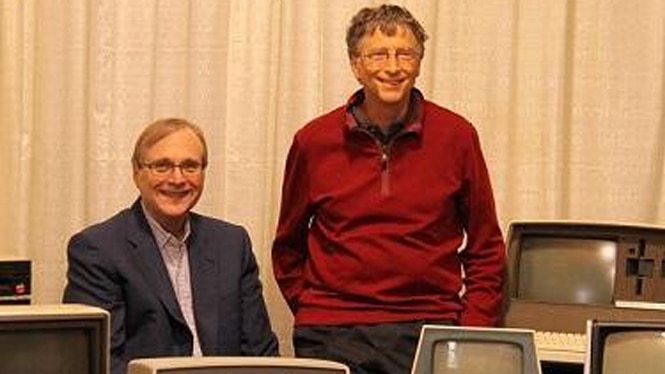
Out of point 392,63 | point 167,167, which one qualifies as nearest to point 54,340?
point 167,167

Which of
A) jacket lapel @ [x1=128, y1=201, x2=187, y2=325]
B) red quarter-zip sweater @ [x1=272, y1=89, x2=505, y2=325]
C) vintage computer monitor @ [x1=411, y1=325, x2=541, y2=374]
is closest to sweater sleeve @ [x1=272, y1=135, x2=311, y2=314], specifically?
red quarter-zip sweater @ [x1=272, y1=89, x2=505, y2=325]

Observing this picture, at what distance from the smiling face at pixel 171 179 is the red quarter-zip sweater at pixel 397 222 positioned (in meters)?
0.26

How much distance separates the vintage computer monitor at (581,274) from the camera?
8.29 ft

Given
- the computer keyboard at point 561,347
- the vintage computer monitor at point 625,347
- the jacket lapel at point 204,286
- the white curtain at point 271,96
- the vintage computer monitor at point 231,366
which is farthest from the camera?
→ the white curtain at point 271,96

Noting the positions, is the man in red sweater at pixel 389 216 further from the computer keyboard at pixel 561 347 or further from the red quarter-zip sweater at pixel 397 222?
the computer keyboard at pixel 561 347

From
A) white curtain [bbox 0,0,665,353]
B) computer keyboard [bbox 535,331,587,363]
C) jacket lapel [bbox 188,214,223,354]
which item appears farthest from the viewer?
white curtain [bbox 0,0,665,353]

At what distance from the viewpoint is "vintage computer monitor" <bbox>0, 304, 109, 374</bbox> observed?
1.62 m

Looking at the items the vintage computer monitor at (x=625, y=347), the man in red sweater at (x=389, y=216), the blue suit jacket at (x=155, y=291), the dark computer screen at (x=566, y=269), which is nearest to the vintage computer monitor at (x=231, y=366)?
the vintage computer monitor at (x=625, y=347)

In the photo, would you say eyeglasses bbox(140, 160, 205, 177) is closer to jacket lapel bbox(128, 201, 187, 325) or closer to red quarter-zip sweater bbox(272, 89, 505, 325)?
jacket lapel bbox(128, 201, 187, 325)

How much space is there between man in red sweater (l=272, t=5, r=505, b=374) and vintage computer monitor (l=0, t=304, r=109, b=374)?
88cm

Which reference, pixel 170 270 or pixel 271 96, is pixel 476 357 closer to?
pixel 170 270

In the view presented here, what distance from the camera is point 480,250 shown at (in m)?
2.61

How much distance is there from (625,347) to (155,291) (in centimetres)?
98

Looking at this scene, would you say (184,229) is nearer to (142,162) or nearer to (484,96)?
(142,162)
